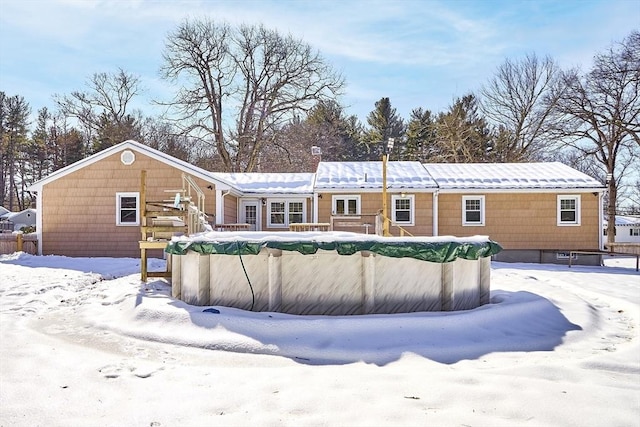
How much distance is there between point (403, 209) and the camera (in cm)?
1642

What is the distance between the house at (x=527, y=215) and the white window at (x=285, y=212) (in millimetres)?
4740

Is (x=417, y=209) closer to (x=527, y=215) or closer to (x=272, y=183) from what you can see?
(x=527, y=215)

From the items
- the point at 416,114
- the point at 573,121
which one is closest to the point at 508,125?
the point at 573,121

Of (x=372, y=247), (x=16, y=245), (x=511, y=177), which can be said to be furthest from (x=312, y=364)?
(x=16, y=245)

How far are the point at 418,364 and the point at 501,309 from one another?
2.39 m

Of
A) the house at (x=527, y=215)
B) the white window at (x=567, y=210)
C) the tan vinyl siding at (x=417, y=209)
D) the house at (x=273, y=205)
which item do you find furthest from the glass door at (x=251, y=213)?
the white window at (x=567, y=210)

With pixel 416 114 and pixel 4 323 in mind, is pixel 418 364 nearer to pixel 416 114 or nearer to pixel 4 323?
pixel 4 323

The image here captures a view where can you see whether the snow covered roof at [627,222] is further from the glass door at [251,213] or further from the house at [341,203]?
the glass door at [251,213]

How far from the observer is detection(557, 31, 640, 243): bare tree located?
2353cm

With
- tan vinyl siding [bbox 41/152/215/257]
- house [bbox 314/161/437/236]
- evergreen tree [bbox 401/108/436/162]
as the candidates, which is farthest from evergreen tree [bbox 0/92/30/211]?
house [bbox 314/161/437/236]

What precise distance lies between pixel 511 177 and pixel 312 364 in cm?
1430

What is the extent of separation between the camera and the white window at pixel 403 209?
16.3 metres

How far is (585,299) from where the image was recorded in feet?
28.3

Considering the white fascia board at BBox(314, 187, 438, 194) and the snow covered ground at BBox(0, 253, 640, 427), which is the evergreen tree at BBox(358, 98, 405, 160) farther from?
the snow covered ground at BBox(0, 253, 640, 427)
